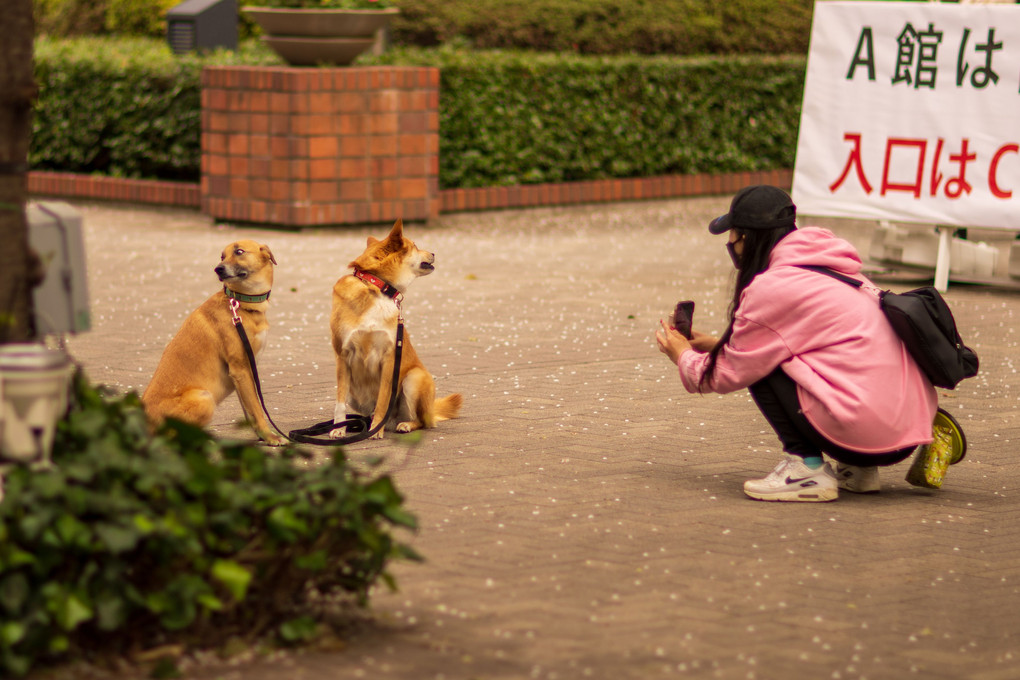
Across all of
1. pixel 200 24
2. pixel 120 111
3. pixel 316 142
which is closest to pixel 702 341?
pixel 316 142

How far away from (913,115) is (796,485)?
20.1 ft

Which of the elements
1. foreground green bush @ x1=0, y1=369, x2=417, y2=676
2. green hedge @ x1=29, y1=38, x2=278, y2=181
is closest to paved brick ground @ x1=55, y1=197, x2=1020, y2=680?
foreground green bush @ x1=0, y1=369, x2=417, y2=676

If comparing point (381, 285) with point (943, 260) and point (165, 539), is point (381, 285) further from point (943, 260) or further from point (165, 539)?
point (943, 260)

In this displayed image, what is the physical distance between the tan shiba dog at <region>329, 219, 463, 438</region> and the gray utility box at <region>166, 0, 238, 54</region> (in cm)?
1125

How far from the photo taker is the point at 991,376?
8180 mm

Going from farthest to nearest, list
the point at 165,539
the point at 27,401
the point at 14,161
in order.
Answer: the point at 14,161
the point at 27,401
the point at 165,539

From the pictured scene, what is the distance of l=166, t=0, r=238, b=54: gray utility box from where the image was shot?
17000 mm

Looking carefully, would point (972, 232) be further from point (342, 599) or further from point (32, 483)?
point (32, 483)

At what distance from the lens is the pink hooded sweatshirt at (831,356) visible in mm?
5480

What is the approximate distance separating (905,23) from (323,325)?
503 cm

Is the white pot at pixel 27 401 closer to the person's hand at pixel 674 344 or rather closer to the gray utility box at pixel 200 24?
the person's hand at pixel 674 344

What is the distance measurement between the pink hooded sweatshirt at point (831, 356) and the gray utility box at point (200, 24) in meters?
12.7

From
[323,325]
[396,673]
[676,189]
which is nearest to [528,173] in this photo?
[676,189]

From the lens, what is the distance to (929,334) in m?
5.47
